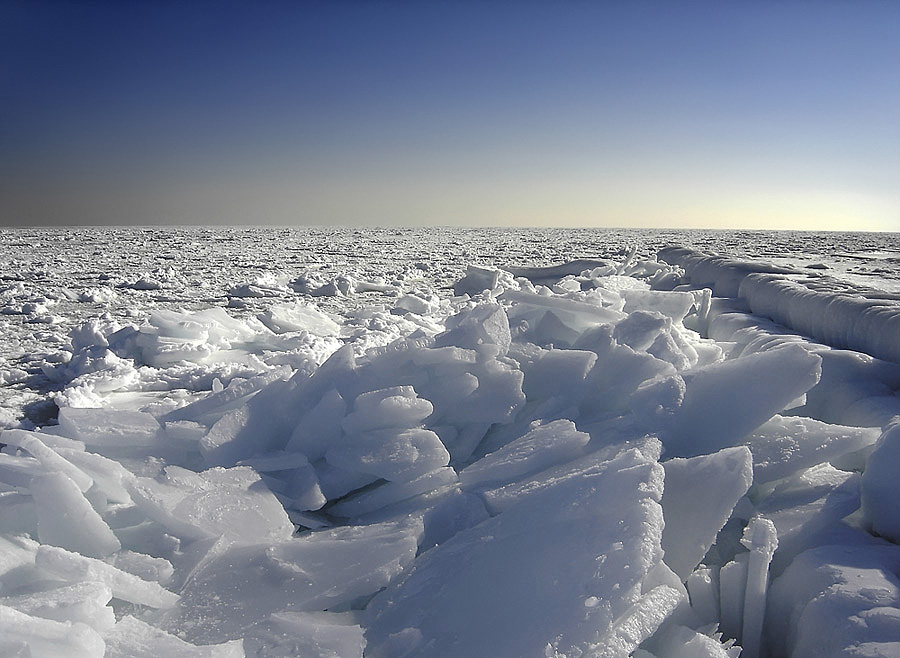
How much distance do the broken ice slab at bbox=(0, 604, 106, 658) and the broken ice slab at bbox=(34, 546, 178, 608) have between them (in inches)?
6.6

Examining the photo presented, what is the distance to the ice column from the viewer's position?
4.11 ft

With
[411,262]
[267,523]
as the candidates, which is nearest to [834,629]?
[267,523]

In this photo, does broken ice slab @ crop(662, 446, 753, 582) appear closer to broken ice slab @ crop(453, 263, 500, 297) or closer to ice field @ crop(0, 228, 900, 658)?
ice field @ crop(0, 228, 900, 658)

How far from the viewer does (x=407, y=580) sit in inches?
53.2

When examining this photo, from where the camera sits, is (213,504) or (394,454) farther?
(394,454)

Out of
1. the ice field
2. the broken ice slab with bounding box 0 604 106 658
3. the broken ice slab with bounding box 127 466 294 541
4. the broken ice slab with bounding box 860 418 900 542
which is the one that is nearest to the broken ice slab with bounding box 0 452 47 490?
the ice field

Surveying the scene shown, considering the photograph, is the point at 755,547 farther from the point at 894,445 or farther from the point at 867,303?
the point at 867,303

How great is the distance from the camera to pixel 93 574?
1.24 meters

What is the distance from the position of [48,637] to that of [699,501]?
1376mm

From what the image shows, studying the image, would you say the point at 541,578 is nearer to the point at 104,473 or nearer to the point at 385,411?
the point at 385,411

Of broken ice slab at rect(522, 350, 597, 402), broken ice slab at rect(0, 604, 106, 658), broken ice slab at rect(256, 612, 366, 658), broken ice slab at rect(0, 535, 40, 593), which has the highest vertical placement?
broken ice slab at rect(522, 350, 597, 402)

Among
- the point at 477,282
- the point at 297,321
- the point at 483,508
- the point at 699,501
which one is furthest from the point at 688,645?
the point at 477,282

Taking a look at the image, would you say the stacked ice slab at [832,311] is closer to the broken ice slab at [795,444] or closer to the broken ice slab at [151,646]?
the broken ice slab at [795,444]

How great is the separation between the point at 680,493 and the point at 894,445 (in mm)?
576
